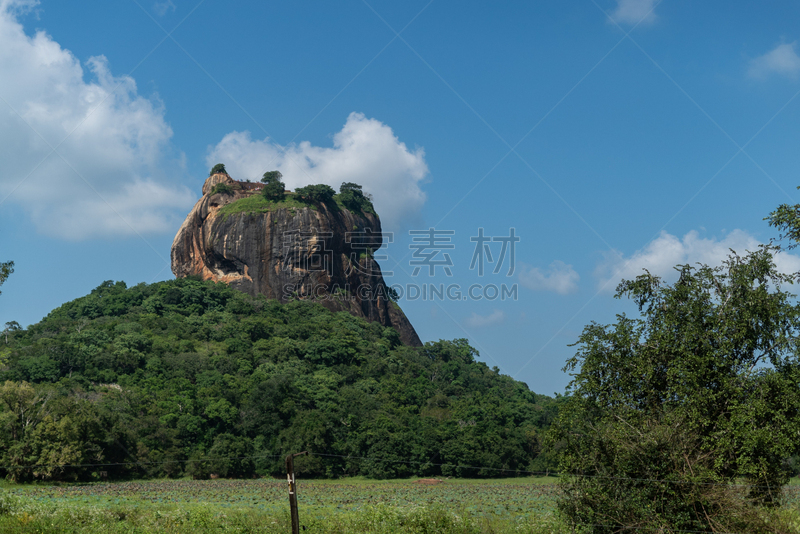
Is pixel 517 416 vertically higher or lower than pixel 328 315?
lower

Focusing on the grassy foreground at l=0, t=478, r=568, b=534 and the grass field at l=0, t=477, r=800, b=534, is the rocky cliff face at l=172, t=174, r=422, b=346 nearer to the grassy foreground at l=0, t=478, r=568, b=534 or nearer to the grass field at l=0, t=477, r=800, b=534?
the grass field at l=0, t=477, r=800, b=534

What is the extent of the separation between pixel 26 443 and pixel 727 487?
38.3m

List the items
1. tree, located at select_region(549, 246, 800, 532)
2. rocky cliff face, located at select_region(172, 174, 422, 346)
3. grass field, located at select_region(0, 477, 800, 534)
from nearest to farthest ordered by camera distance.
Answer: tree, located at select_region(549, 246, 800, 532) < grass field, located at select_region(0, 477, 800, 534) < rocky cliff face, located at select_region(172, 174, 422, 346)

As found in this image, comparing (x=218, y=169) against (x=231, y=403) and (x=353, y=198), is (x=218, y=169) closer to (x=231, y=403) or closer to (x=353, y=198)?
(x=353, y=198)

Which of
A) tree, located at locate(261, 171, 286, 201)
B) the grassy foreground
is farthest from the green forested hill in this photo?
tree, located at locate(261, 171, 286, 201)

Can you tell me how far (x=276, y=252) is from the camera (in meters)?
77.9

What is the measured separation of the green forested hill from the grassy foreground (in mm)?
2650

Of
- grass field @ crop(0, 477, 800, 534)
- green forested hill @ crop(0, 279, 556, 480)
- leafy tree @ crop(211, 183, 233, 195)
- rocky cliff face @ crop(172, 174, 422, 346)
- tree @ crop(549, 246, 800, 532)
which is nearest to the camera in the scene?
tree @ crop(549, 246, 800, 532)

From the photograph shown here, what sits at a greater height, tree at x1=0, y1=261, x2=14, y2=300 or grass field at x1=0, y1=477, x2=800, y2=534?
tree at x1=0, y1=261, x2=14, y2=300

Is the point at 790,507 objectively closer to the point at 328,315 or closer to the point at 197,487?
the point at 197,487

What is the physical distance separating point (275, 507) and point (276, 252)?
5202cm

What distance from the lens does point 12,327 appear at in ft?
206

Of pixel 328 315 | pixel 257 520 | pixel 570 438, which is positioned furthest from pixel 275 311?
pixel 570 438

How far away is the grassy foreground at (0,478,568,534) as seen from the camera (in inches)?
666
